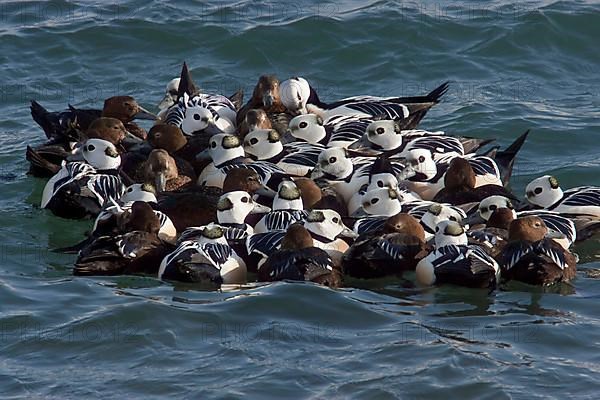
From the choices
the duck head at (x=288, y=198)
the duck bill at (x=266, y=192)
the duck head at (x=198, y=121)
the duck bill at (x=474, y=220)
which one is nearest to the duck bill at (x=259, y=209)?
the duck head at (x=288, y=198)

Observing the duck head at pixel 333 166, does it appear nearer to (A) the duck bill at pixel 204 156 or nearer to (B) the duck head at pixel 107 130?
(A) the duck bill at pixel 204 156

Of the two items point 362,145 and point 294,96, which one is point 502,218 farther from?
point 294,96

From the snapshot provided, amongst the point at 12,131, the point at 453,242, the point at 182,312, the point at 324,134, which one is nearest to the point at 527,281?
the point at 453,242

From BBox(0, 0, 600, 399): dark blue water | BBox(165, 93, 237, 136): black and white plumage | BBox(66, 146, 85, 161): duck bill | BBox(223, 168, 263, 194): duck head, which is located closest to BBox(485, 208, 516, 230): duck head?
BBox(0, 0, 600, 399): dark blue water

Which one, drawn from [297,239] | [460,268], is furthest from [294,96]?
[460,268]

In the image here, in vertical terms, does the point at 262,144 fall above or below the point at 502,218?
above

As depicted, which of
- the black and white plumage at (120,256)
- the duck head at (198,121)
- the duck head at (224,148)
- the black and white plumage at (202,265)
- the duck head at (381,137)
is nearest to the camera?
the black and white plumage at (202,265)

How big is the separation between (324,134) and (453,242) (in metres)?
3.58

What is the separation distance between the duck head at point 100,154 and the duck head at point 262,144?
52.3 inches

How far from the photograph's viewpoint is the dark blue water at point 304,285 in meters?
10.1

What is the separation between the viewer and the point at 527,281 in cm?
1180

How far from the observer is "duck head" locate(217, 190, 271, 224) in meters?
12.9

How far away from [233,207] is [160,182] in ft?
4.61

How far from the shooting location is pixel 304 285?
11.6 metres
